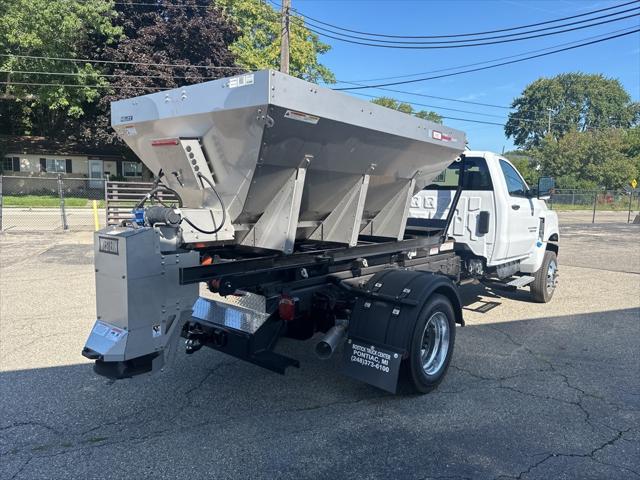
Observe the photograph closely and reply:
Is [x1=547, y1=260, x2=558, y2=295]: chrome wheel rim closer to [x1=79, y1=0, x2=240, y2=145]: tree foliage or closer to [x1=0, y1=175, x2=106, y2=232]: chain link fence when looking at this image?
[x1=0, y1=175, x2=106, y2=232]: chain link fence

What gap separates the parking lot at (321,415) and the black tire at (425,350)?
6.0 inches

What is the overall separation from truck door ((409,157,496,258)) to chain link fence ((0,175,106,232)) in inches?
453

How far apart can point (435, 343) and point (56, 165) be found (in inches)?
1690

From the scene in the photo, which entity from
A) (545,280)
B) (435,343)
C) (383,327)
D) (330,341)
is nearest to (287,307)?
(330,341)

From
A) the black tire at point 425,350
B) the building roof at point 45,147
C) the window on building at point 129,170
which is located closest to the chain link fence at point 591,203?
the window on building at point 129,170

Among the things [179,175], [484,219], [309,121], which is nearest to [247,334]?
[179,175]

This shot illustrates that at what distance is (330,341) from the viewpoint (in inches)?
159

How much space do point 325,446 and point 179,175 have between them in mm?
2447

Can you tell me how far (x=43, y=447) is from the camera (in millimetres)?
3400

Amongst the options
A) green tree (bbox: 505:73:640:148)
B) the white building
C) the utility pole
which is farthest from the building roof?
green tree (bbox: 505:73:640:148)

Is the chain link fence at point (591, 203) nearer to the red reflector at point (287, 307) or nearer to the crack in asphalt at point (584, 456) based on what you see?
the crack in asphalt at point (584, 456)

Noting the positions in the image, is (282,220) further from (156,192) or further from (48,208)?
(48,208)

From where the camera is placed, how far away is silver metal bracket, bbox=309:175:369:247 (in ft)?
15.1

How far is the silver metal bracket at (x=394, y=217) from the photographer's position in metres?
5.28
